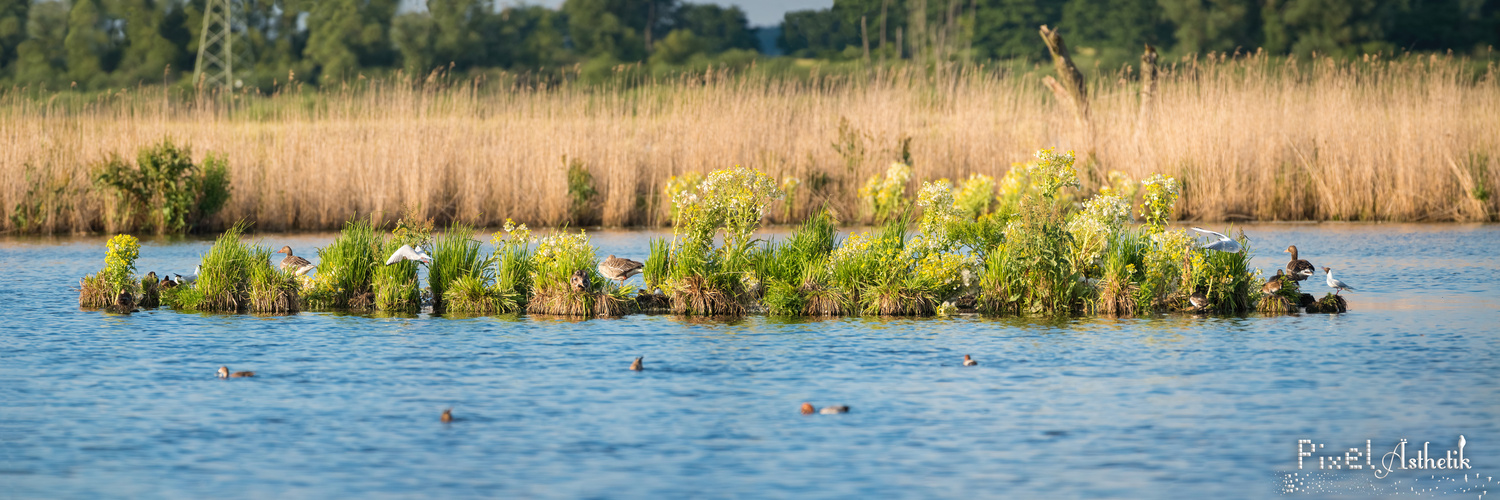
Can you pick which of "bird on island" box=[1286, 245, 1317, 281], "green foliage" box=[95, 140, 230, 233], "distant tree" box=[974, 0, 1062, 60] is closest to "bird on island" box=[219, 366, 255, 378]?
"bird on island" box=[1286, 245, 1317, 281]

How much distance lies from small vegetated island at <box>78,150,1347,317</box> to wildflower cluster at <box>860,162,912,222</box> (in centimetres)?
569

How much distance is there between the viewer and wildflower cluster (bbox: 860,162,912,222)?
18891 mm

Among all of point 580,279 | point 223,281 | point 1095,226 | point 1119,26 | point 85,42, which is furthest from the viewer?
point 1119,26

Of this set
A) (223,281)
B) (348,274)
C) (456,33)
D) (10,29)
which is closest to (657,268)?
(348,274)

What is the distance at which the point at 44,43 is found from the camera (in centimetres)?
7419

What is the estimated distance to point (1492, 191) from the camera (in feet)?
65.8

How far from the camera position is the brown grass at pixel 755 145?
20078 mm

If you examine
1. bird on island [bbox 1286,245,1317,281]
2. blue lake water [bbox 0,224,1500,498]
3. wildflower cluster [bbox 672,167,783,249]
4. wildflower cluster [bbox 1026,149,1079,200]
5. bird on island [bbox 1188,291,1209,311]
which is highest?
wildflower cluster [bbox 1026,149,1079,200]

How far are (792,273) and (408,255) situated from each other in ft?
10.1

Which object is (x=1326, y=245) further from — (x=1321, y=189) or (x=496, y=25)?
(x=496, y=25)

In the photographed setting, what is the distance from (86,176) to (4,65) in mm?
61670

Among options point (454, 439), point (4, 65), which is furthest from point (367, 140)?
point (4, 65)

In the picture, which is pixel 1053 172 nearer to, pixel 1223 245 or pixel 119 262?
pixel 1223 245

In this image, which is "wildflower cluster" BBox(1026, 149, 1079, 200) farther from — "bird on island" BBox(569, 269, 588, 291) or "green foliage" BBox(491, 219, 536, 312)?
"green foliage" BBox(491, 219, 536, 312)
